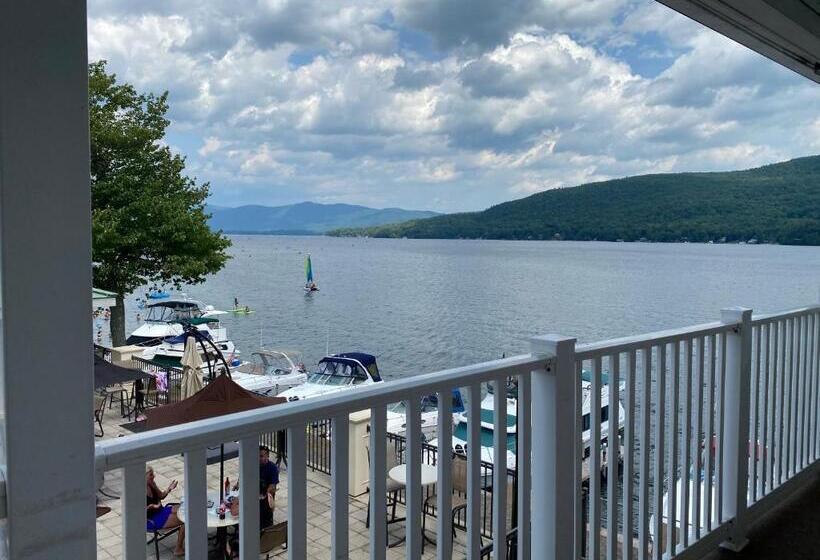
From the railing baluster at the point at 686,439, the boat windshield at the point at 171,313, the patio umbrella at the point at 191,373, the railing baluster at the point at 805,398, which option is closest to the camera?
the railing baluster at the point at 686,439

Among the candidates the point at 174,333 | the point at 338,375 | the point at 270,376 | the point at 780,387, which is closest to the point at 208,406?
the point at 780,387

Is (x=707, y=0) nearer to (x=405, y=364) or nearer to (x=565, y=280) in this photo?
(x=405, y=364)

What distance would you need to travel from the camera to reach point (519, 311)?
119 ft

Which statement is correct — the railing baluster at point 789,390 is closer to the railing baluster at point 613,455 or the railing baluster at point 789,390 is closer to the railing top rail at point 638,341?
the railing top rail at point 638,341

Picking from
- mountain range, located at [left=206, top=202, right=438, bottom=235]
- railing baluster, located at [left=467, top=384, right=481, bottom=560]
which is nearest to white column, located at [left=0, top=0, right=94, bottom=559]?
railing baluster, located at [left=467, top=384, right=481, bottom=560]

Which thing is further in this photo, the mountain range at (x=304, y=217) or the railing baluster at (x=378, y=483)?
the mountain range at (x=304, y=217)

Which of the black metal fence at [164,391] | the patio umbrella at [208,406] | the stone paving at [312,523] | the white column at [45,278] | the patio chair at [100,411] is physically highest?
the white column at [45,278]

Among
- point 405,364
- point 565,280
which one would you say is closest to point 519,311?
point 405,364

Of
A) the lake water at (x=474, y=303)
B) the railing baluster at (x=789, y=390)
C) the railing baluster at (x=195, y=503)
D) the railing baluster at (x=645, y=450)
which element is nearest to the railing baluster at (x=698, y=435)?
the railing baluster at (x=645, y=450)

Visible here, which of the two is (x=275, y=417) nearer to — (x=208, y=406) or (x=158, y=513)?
(x=208, y=406)

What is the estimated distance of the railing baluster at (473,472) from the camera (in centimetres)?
153

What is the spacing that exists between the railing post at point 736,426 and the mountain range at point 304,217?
258 ft

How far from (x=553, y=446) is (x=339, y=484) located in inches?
29.4

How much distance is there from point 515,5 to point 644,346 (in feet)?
12.6
